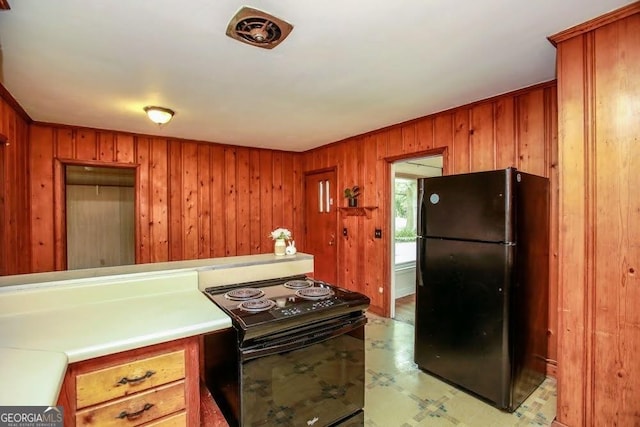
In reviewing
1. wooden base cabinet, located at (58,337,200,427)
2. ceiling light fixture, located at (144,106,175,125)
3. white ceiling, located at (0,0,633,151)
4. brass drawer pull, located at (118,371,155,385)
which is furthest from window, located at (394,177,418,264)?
brass drawer pull, located at (118,371,155,385)

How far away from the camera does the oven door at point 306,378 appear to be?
1450 mm

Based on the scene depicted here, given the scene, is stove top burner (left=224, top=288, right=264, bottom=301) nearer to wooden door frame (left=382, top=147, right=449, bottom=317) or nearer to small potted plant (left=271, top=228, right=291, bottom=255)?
small potted plant (left=271, top=228, right=291, bottom=255)

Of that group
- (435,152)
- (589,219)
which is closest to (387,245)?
(435,152)

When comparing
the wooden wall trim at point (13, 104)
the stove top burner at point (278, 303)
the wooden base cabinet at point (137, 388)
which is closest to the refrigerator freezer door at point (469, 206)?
the stove top burner at point (278, 303)

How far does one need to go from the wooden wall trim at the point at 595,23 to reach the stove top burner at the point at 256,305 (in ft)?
7.48

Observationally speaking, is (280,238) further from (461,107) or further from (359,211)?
(461,107)

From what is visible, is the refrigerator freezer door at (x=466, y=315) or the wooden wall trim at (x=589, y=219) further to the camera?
the refrigerator freezer door at (x=466, y=315)

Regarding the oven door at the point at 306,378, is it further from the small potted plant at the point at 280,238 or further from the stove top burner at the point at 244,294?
the small potted plant at the point at 280,238

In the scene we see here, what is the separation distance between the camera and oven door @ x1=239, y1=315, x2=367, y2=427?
1.45m

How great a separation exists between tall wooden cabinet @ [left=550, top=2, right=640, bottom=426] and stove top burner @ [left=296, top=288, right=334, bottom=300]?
1.39 meters

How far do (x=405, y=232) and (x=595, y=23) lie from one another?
14.0 ft

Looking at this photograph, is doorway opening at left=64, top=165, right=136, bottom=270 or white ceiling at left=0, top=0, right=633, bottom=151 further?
doorway opening at left=64, top=165, right=136, bottom=270

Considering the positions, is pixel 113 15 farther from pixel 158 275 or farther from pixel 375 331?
pixel 375 331

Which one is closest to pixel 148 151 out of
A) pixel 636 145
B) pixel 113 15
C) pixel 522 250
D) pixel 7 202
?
pixel 7 202
